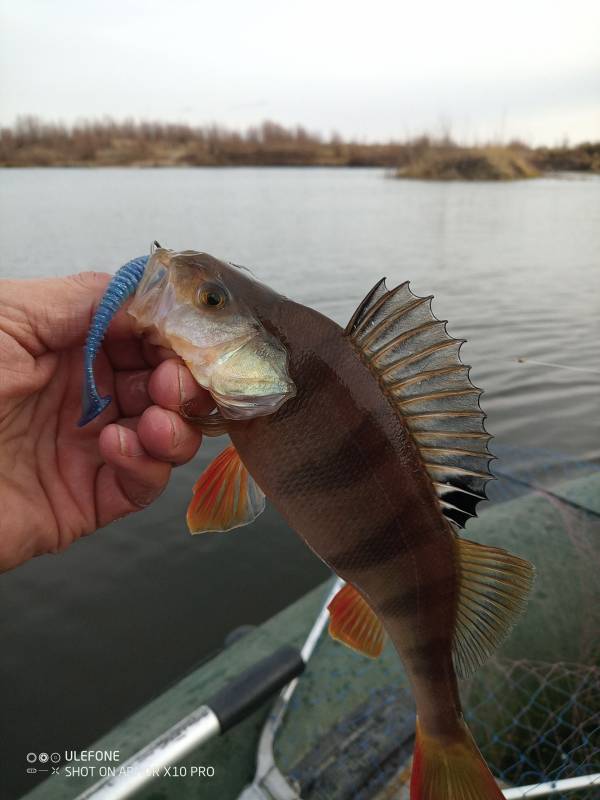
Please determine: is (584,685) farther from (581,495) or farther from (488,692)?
(581,495)

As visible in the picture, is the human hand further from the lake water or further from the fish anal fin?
the lake water

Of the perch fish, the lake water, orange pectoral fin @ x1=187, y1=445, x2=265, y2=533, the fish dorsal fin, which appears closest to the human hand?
orange pectoral fin @ x1=187, y1=445, x2=265, y2=533

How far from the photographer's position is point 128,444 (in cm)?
174

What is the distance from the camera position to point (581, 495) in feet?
11.4

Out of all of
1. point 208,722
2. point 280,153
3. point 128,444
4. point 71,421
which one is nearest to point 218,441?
point 71,421

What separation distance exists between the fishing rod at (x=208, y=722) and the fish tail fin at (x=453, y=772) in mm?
641

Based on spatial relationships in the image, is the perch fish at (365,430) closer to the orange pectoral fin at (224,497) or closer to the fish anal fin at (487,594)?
the fish anal fin at (487,594)

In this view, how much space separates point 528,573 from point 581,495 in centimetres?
223

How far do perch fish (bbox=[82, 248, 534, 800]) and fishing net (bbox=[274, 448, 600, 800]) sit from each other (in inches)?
37.0

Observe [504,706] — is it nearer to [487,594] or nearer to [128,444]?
[487,594]

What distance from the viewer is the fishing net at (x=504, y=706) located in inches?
93.4

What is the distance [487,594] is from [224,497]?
710 millimetres

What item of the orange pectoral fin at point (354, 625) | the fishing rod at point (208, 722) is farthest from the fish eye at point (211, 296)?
the fishing rod at point (208, 722)

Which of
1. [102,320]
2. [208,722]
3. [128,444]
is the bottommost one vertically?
[208,722]
